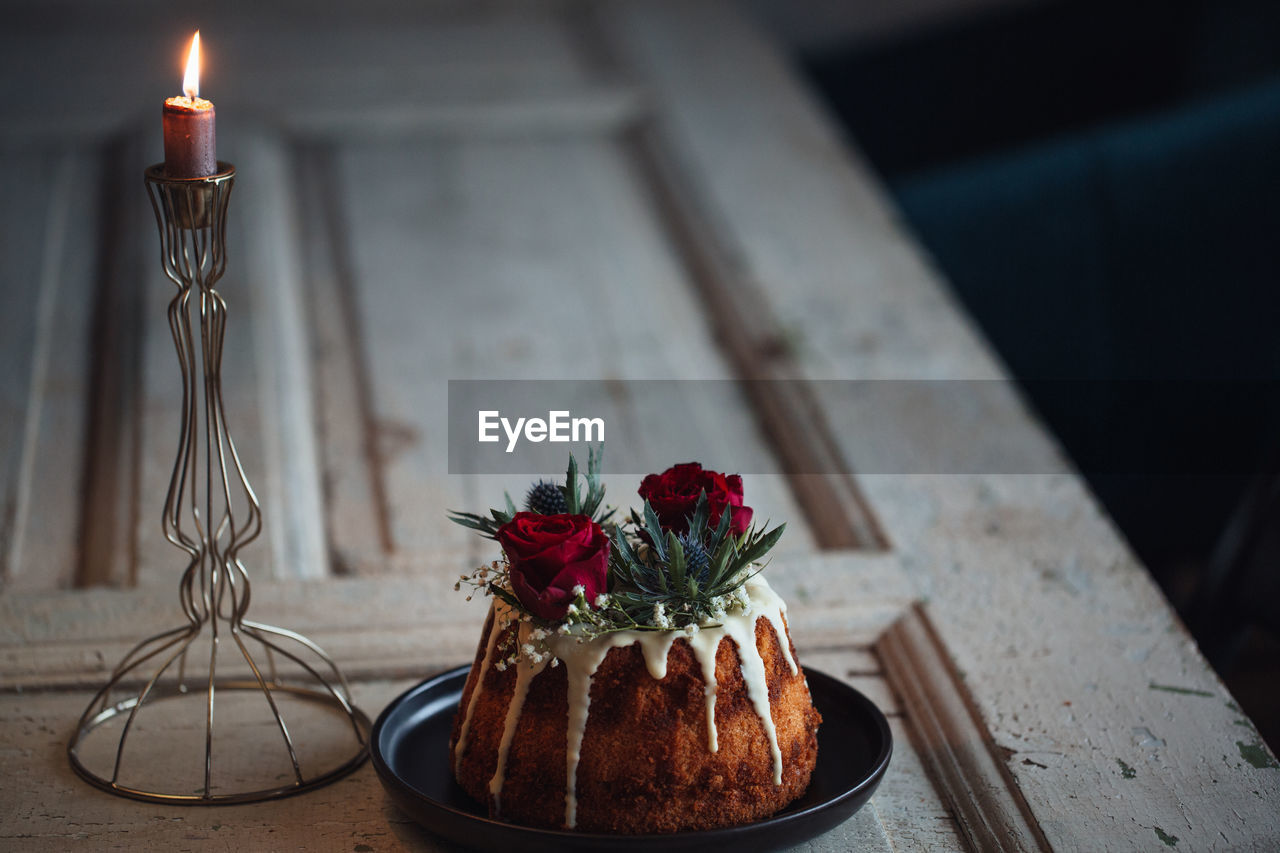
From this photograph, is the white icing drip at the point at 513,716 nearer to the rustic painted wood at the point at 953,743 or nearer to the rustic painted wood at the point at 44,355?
the rustic painted wood at the point at 953,743

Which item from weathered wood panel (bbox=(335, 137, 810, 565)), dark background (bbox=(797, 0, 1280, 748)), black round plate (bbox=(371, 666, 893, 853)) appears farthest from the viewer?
dark background (bbox=(797, 0, 1280, 748))

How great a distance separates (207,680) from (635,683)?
455 millimetres

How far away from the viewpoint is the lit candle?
27.4 inches

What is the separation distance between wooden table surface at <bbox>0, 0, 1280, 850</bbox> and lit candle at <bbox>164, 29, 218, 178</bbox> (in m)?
0.43

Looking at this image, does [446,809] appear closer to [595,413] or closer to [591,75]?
[595,413]

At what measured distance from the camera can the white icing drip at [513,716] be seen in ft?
2.35

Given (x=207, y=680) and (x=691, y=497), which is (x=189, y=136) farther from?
(x=207, y=680)

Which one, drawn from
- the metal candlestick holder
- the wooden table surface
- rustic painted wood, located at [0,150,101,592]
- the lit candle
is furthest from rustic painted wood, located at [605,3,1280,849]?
rustic painted wood, located at [0,150,101,592]

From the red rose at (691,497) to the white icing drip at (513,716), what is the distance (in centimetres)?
11

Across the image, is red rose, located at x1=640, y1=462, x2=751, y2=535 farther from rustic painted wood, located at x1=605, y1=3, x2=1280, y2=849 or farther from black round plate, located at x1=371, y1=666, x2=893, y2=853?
rustic painted wood, located at x1=605, y1=3, x2=1280, y2=849

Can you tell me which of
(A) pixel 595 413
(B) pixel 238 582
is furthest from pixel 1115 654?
(B) pixel 238 582

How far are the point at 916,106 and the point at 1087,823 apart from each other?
230 cm

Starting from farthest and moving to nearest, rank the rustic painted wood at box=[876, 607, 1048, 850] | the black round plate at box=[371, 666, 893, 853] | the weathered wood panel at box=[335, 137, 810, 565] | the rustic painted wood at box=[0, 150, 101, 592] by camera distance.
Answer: the weathered wood panel at box=[335, 137, 810, 565]
the rustic painted wood at box=[0, 150, 101, 592]
the rustic painted wood at box=[876, 607, 1048, 850]
the black round plate at box=[371, 666, 893, 853]

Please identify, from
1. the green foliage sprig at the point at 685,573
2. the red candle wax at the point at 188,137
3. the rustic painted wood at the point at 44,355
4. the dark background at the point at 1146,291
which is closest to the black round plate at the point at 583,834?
the green foliage sprig at the point at 685,573
